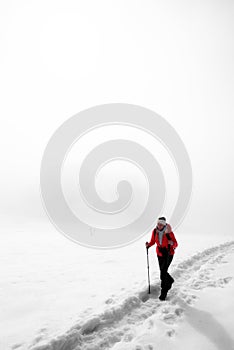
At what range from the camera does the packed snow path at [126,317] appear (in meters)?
4.64

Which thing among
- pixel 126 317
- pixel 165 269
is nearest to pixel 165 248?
pixel 165 269

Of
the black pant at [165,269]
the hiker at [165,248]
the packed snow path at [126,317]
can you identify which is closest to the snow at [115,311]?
the packed snow path at [126,317]

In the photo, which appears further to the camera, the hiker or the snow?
the hiker

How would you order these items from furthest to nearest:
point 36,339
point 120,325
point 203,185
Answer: point 203,185 → point 120,325 → point 36,339

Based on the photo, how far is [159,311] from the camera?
6.09m

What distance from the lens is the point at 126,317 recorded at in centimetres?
586

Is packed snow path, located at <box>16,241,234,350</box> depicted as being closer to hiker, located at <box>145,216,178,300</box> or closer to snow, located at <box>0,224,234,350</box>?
snow, located at <box>0,224,234,350</box>

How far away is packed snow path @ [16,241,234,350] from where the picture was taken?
15.2 feet

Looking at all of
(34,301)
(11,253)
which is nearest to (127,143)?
(11,253)

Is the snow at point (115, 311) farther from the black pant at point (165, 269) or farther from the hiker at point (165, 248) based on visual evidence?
the hiker at point (165, 248)

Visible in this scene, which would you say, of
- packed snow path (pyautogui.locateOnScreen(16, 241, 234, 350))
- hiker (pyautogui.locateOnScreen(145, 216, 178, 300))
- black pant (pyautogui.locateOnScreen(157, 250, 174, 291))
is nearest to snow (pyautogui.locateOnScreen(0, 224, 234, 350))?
packed snow path (pyautogui.locateOnScreen(16, 241, 234, 350))

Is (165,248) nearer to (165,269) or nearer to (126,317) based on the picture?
(165,269)

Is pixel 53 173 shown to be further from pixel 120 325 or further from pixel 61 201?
pixel 120 325

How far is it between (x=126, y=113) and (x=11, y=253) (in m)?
69.9
